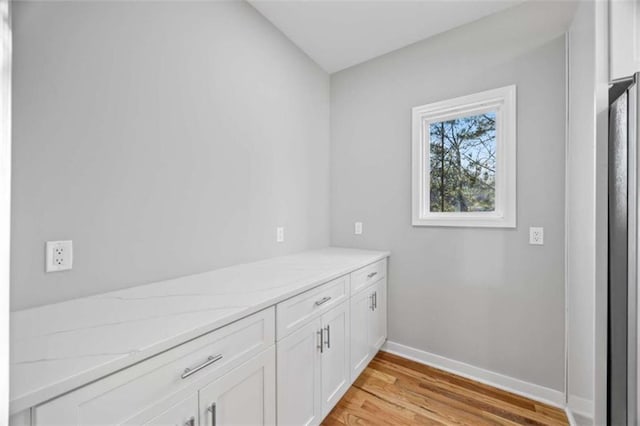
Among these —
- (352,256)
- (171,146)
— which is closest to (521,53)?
(352,256)

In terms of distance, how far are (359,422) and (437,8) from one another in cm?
271

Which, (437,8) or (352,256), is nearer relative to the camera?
(437,8)

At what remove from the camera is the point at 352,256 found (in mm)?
2137

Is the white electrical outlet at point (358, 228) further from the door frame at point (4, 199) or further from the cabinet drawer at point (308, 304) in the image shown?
the door frame at point (4, 199)

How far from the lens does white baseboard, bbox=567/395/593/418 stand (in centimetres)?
133

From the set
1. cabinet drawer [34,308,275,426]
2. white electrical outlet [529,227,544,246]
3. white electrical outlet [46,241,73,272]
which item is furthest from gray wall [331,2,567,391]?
white electrical outlet [46,241,73,272]

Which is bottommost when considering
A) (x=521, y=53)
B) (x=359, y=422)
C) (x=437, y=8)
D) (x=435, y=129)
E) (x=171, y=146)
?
(x=359, y=422)

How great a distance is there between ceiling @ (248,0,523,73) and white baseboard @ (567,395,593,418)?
7.87 ft

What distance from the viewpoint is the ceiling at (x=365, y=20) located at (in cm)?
185

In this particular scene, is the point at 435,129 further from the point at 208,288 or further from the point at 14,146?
the point at 14,146

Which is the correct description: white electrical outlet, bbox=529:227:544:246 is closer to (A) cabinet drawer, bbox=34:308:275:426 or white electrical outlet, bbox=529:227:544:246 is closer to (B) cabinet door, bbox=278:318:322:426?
(B) cabinet door, bbox=278:318:322:426

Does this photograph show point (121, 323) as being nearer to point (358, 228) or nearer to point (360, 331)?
point (360, 331)

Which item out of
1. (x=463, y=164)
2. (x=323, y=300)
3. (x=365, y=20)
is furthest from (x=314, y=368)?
(x=365, y=20)

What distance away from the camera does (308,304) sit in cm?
140
